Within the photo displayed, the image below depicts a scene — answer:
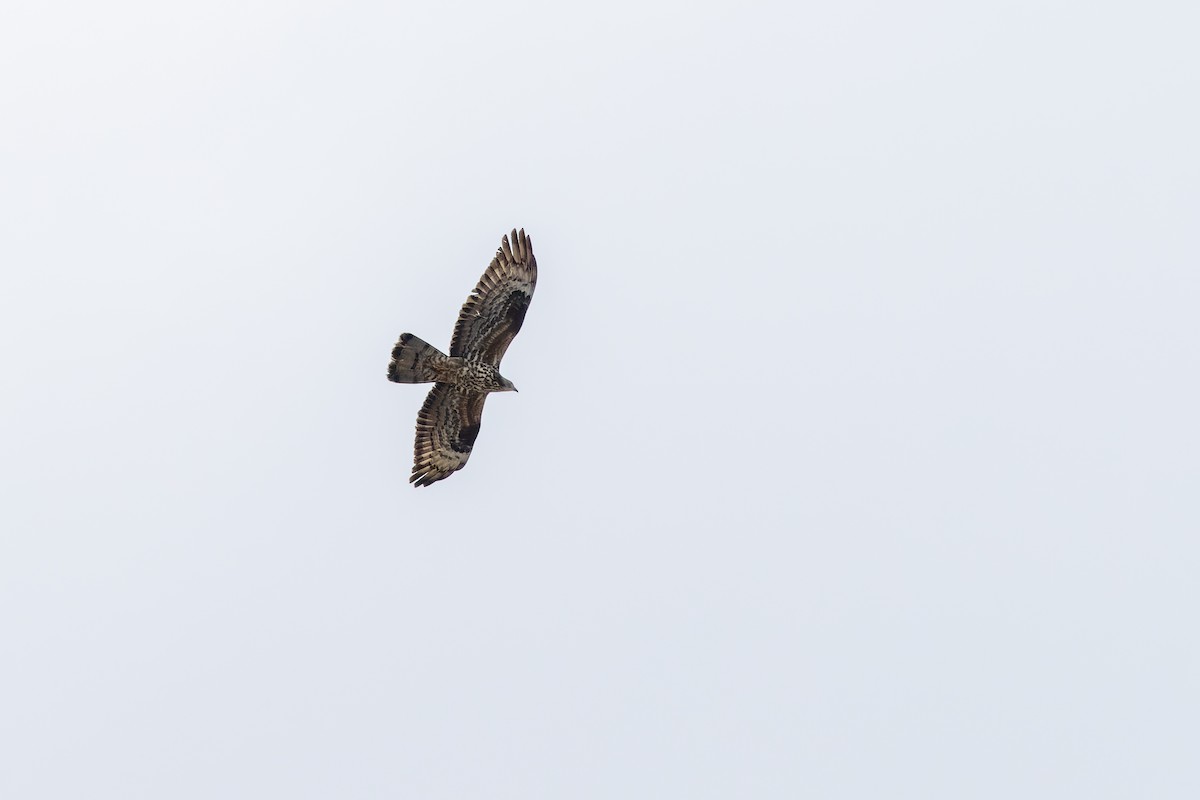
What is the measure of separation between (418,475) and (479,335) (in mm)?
2895

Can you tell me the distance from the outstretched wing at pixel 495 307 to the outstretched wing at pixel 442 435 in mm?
1158

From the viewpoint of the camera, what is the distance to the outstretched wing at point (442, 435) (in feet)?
97.5

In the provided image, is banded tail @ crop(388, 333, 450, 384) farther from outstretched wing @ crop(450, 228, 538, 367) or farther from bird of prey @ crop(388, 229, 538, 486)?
outstretched wing @ crop(450, 228, 538, 367)

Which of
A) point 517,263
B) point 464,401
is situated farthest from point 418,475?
point 517,263

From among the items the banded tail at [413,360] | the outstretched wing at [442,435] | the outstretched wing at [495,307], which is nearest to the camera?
the banded tail at [413,360]

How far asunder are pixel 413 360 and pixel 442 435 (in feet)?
7.14

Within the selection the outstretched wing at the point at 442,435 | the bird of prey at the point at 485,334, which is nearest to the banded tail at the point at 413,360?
the bird of prey at the point at 485,334

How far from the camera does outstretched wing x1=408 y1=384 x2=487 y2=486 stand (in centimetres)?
2972

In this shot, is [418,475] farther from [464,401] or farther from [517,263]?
[517,263]

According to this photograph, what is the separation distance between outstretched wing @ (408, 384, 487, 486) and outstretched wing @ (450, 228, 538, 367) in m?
1.16

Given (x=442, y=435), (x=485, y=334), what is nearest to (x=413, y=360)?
(x=485, y=334)

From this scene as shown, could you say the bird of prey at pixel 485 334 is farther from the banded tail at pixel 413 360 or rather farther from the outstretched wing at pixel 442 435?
the outstretched wing at pixel 442 435

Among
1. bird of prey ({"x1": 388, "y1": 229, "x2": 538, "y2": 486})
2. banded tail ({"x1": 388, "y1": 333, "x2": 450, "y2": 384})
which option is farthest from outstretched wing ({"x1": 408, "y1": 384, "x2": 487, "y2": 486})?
banded tail ({"x1": 388, "y1": 333, "x2": 450, "y2": 384})

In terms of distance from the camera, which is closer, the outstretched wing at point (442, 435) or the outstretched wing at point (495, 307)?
the outstretched wing at point (495, 307)
